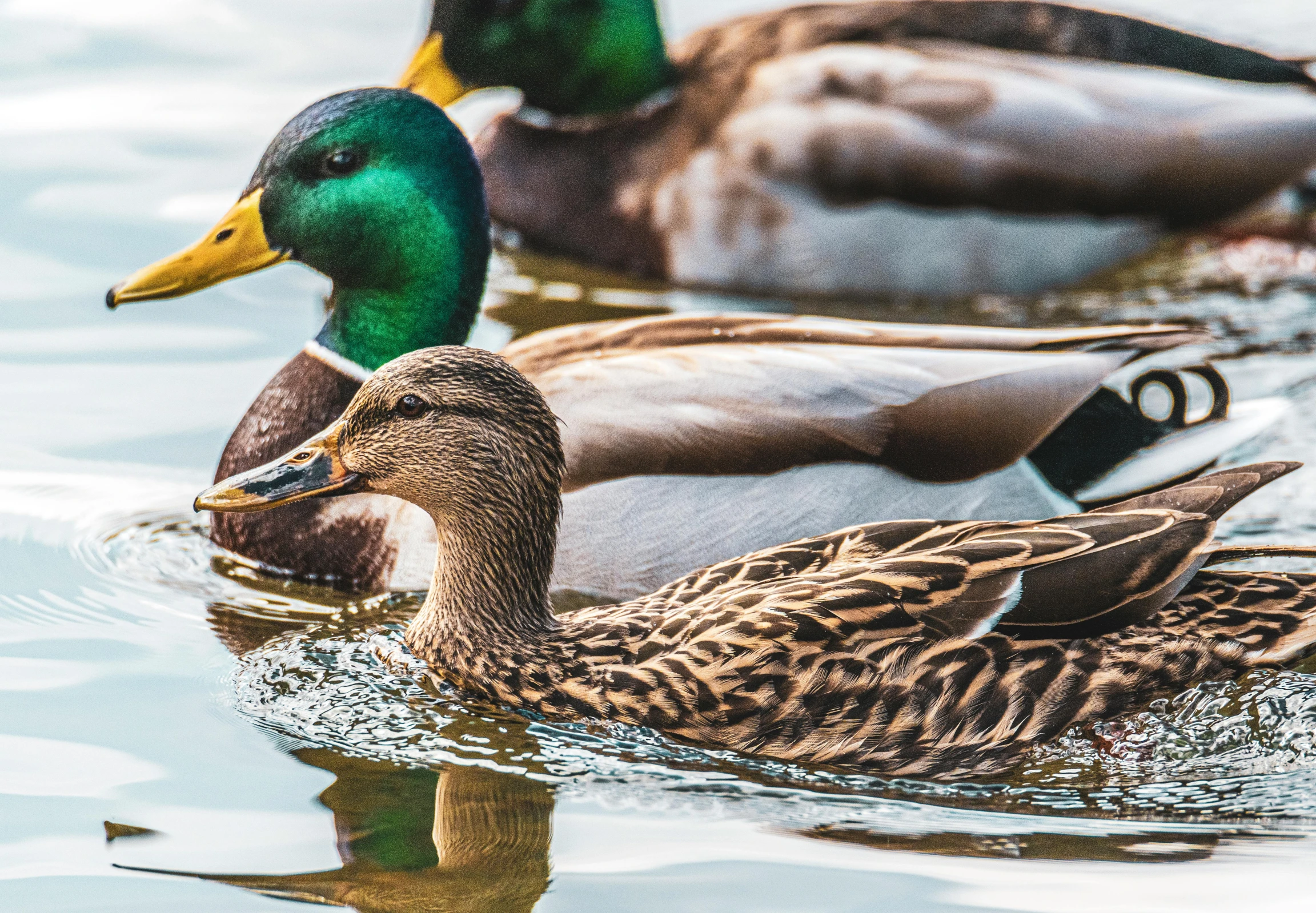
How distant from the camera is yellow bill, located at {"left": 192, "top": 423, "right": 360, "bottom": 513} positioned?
5418 mm

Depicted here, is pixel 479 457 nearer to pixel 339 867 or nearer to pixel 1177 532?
pixel 339 867

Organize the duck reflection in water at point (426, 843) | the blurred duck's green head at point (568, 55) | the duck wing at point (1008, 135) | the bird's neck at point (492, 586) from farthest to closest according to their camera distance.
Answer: the blurred duck's green head at point (568, 55) < the duck wing at point (1008, 135) < the bird's neck at point (492, 586) < the duck reflection in water at point (426, 843)

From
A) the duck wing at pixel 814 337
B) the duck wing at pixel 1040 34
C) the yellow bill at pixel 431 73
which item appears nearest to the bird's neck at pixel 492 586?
the duck wing at pixel 814 337

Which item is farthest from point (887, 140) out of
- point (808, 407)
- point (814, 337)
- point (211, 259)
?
point (211, 259)

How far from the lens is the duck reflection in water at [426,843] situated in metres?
4.65

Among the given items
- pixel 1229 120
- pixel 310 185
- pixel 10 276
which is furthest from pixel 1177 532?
pixel 10 276

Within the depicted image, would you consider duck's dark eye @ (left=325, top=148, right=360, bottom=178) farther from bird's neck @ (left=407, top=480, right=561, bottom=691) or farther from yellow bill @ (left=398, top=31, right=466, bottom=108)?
yellow bill @ (left=398, top=31, right=466, bottom=108)

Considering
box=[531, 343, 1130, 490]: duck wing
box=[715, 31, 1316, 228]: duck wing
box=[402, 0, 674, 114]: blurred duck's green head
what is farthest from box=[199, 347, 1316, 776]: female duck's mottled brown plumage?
box=[402, 0, 674, 114]: blurred duck's green head

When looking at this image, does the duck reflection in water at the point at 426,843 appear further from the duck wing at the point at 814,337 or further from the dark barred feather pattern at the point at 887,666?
the duck wing at the point at 814,337

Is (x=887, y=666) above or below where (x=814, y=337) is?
below

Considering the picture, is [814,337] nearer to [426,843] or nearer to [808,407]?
[808,407]

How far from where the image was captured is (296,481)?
5.42 meters

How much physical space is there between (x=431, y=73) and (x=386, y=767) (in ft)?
14.5

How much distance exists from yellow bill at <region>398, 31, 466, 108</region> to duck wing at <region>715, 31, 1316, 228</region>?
3.99 feet
